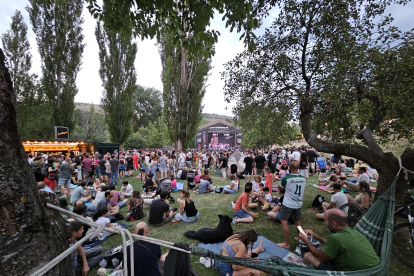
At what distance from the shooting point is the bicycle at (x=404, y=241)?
3.54m

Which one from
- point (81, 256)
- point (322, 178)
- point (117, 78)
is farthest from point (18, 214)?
point (117, 78)

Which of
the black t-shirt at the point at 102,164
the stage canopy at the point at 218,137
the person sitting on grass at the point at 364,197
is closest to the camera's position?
the person sitting on grass at the point at 364,197

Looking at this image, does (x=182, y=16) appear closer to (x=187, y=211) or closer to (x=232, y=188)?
(x=187, y=211)

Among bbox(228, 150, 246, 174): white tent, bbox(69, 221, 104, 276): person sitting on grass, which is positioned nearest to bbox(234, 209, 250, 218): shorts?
bbox(69, 221, 104, 276): person sitting on grass

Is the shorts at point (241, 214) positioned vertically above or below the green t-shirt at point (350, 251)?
below

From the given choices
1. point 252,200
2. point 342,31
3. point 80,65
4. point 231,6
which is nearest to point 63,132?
point 80,65

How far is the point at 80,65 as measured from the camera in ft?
66.3

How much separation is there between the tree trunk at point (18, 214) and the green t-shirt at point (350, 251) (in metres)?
2.85

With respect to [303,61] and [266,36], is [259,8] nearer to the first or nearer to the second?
[266,36]

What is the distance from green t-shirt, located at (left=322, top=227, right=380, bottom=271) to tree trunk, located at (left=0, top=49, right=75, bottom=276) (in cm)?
285

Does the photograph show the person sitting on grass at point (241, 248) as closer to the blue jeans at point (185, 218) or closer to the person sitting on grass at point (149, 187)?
the blue jeans at point (185, 218)

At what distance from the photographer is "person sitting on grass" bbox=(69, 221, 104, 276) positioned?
126 inches

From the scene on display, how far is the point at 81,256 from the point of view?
3.39m

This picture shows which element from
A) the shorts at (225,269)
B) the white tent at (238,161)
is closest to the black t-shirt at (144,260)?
the shorts at (225,269)
